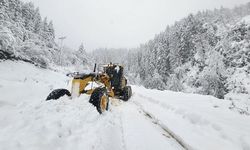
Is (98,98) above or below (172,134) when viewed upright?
above

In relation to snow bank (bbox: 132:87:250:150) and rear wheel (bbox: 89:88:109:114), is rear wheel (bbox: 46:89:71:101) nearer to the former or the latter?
rear wheel (bbox: 89:88:109:114)

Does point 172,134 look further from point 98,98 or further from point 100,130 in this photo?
point 98,98

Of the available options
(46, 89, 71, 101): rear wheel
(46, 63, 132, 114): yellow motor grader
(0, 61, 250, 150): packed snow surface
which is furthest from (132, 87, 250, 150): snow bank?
(46, 89, 71, 101): rear wheel

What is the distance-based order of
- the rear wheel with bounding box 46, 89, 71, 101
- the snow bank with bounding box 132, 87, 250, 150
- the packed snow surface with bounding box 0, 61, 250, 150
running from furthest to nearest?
the rear wheel with bounding box 46, 89, 71, 101, the snow bank with bounding box 132, 87, 250, 150, the packed snow surface with bounding box 0, 61, 250, 150

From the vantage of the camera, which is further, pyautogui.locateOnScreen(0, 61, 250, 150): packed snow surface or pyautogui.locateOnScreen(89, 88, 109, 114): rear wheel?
pyautogui.locateOnScreen(89, 88, 109, 114): rear wheel

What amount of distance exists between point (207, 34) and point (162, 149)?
70.0 m

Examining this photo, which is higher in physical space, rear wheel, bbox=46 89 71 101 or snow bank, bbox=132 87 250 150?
rear wheel, bbox=46 89 71 101

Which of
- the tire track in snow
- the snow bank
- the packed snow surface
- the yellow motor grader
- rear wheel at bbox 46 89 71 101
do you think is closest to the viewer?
the packed snow surface

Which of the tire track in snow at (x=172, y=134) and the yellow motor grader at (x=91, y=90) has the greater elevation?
the yellow motor grader at (x=91, y=90)

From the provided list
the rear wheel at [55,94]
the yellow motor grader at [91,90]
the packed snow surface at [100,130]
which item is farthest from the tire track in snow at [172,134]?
the rear wheel at [55,94]

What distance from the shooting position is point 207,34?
68.7 metres

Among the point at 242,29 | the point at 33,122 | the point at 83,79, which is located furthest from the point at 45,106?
the point at 242,29

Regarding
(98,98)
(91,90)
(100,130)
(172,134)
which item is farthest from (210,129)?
(91,90)

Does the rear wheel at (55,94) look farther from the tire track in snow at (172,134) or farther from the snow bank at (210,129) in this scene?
the snow bank at (210,129)
